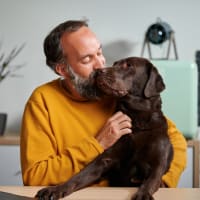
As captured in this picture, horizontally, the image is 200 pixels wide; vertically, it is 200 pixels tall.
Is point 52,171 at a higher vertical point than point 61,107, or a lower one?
lower

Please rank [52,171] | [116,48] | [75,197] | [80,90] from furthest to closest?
[116,48]
[80,90]
[52,171]
[75,197]

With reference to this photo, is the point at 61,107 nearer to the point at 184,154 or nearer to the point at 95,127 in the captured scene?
the point at 95,127

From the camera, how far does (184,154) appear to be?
5.64 feet

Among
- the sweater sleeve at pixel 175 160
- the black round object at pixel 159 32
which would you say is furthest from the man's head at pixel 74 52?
the black round object at pixel 159 32

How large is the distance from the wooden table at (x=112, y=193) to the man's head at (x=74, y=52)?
1.46 ft

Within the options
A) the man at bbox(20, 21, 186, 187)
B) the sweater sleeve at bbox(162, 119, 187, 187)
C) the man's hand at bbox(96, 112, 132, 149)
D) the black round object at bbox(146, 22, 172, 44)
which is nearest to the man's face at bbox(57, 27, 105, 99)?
the man at bbox(20, 21, 186, 187)

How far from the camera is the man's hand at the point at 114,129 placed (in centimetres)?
155

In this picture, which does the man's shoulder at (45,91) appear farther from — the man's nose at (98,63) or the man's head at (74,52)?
the man's nose at (98,63)

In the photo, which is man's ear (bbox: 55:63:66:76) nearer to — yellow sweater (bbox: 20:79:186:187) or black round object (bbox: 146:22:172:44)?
yellow sweater (bbox: 20:79:186:187)

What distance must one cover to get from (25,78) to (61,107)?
149cm

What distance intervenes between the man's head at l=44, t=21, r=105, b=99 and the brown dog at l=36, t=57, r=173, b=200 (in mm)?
110

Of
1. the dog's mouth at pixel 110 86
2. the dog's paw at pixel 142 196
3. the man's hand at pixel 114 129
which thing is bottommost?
the dog's paw at pixel 142 196

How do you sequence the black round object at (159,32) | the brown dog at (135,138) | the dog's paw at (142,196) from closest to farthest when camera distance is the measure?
the dog's paw at (142,196), the brown dog at (135,138), the black round object at (159,32)

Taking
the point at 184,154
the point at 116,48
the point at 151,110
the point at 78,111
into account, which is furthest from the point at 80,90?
the point at 116,48
